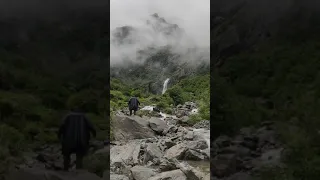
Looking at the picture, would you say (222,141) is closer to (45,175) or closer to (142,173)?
(45,175)

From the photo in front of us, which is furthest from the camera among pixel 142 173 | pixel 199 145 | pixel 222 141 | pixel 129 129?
pixel 129 129

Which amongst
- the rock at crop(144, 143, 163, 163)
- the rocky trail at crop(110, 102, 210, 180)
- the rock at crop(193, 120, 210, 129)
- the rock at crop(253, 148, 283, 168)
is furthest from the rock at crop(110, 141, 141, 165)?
the rock at crop(193, 120, 210, 129)

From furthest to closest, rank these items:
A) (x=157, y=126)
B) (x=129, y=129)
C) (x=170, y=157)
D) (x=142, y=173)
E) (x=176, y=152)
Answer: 1. (x=157, y=126)
2. (x=129, y=129)
3. (x=176, y=152)
4. (x=170, y=157)
5. (x=142, y=173)

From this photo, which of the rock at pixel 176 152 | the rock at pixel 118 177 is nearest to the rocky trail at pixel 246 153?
the rock at pixel 118 177

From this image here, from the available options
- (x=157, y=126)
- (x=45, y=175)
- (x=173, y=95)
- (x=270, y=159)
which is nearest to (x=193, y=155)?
(x=270, y=159)

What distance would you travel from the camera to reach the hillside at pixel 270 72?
3.00 metres

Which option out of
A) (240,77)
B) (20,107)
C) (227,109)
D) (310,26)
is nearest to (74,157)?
(20,107)

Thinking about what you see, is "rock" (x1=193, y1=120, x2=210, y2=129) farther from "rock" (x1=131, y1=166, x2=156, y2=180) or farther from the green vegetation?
"rock" (x1=131, y1=166, x2=156, y2=180)

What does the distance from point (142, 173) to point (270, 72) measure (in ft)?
7.51

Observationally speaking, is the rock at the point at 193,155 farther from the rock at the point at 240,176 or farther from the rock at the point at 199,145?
the rock at the point at 240,176

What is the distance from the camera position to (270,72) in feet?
10.2

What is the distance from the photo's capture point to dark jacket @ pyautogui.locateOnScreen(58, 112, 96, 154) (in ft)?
9.09

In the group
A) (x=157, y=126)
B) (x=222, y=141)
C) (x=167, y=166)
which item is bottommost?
(x=167, y=166)

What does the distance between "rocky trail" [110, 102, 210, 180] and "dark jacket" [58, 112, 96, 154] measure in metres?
1.65
